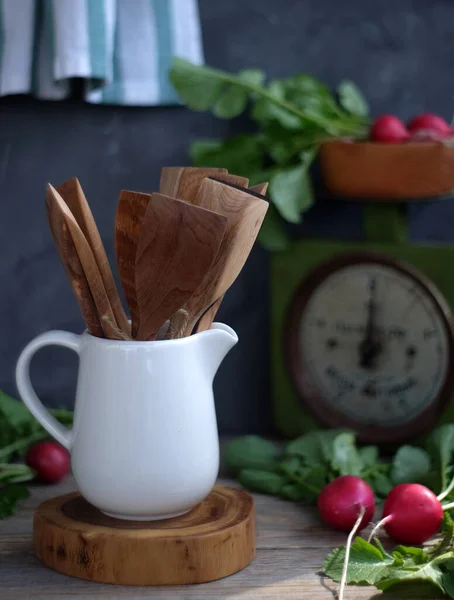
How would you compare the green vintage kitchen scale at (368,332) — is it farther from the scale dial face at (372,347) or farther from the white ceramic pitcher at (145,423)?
the white ceramic pitcher at (145,423)

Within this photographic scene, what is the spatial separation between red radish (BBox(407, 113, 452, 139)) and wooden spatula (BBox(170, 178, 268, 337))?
0.45 meters

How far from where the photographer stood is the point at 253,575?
0.84 m

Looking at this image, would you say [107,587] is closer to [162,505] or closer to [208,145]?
[162,505]

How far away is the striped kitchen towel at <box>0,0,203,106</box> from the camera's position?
3.68 ft

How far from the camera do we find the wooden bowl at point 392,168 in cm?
114

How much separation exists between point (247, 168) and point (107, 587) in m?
0.65

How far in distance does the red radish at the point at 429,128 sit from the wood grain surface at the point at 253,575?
53cm

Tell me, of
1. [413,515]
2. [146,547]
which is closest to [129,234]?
[146,547]

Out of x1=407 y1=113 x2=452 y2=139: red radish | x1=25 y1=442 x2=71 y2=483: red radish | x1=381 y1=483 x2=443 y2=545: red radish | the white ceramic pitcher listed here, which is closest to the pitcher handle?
the white ceramic pitcher

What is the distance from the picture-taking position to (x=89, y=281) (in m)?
0.81

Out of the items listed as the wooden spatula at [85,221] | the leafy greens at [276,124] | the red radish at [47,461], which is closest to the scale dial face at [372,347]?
the leafy greens at [276,124]

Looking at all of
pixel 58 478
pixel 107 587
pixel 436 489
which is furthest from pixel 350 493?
pixel 58 478

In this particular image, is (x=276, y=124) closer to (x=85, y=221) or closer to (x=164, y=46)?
(x=164, y=46)

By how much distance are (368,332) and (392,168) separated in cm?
23
